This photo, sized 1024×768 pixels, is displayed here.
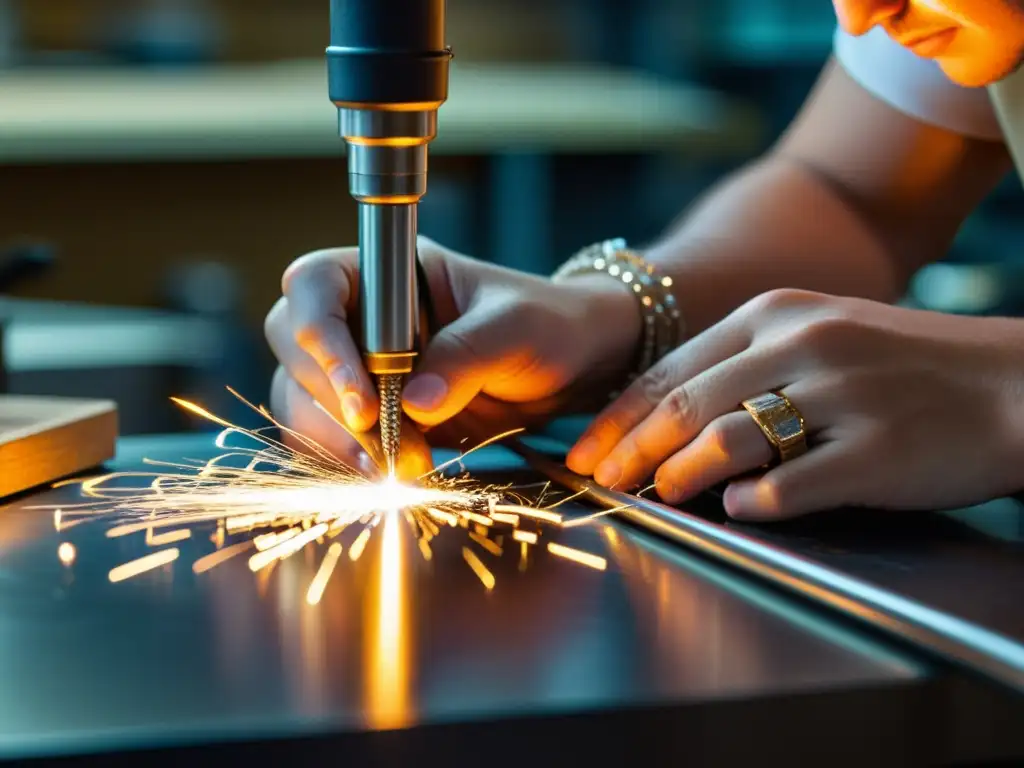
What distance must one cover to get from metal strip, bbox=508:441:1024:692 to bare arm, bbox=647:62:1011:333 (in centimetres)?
39

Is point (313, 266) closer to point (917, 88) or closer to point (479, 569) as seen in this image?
point (479, 569)

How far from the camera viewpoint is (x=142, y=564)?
0.52 m

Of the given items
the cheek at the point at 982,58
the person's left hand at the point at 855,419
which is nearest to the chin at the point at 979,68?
the cheek at the point at 982,58

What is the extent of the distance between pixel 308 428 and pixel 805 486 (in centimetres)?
29

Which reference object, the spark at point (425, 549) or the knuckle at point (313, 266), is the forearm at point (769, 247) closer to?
the knuckle at point (313, 266)

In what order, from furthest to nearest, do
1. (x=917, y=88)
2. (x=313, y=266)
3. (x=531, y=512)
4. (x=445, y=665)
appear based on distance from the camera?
(x=917, y=88) < (x=313, y=266) < (x=531, y=512) < (x=445, y=665)

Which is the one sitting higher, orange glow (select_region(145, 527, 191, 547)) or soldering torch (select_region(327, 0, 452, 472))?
soldering torch (select_region(327, 0, 452, 472))

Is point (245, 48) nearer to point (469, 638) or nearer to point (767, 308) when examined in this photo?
point (767, 308)

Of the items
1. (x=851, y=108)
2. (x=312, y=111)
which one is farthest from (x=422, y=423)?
(x=312, y=111)

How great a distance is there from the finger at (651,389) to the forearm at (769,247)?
0.68ft

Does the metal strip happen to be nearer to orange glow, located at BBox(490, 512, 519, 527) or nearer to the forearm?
orange glow, located at BBox(490, 512, 519, 527)

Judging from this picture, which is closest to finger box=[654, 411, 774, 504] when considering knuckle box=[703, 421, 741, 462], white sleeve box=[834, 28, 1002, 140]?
knuckle box=[703, 421, 741, 462]

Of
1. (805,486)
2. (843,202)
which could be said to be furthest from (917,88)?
(805,486)

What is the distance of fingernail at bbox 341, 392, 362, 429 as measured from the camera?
2.11ft
